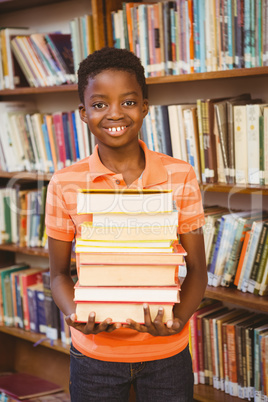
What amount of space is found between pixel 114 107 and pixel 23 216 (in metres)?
1.57

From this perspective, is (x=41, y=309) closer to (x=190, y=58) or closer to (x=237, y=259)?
(x=237, y=259)

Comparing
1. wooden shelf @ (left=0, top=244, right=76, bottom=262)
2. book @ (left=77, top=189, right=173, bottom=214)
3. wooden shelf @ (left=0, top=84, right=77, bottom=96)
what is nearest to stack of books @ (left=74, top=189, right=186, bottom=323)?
book @ (left=77, top=189, right=173, bottom=214)

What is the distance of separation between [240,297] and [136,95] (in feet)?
3.21

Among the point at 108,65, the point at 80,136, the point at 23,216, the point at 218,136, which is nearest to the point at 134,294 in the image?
the point at 108,65

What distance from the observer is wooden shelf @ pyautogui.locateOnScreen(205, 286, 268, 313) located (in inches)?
69.5

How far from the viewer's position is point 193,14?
1.85 metres

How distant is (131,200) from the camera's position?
3.18 feet

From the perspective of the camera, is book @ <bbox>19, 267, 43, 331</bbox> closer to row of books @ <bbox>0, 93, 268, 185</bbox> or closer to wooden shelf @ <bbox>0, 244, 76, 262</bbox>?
wooden shelf @ <bbox>0, 244, 76, 262</bbox>

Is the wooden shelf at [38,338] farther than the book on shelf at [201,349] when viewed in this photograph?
Yes

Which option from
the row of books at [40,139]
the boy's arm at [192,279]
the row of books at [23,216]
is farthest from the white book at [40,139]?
the boy's arm at [192,279]

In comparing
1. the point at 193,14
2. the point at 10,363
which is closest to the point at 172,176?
the point at 193,14

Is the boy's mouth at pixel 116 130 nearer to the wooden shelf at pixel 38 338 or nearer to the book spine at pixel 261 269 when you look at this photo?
the book spine at pixel 261 269

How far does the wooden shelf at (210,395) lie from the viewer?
6.38 ft

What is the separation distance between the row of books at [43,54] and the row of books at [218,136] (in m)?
0.52
